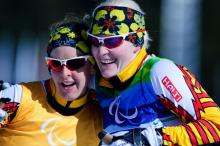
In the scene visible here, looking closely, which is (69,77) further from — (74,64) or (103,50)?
(103,50)

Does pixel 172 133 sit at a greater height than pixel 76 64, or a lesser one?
lesser

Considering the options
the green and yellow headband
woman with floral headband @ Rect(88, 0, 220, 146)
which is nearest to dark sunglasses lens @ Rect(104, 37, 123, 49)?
woman with floral headband @ Rect(88, 0, 220, 146)

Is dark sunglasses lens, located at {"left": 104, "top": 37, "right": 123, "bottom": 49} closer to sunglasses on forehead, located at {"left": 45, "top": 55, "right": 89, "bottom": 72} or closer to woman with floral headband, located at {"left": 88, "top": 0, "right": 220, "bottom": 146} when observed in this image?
woman with floral headband, located at {"left": 88, "top": 0, "right": 220, "bottom": 146}

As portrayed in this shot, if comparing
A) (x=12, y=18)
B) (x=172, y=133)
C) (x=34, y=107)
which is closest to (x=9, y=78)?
(x=12, y=18)

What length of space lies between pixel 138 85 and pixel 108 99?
0.87ft

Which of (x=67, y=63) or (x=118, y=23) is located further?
(x=67, y=63)

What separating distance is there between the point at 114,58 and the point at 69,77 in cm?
36

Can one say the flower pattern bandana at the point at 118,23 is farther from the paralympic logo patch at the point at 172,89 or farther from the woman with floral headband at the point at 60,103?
the paralympic logo patch at the point at 172,89

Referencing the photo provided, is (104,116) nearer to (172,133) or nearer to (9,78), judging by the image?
(172,133)

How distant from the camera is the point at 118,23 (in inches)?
133

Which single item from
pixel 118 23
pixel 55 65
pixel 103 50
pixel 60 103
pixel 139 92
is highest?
pixel 118 23

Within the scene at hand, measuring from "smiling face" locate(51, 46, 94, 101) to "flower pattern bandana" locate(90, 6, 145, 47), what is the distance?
0.78 ft

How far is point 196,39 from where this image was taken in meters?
5.97

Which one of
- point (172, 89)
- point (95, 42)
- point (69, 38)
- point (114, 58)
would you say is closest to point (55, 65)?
point (69, 38)
